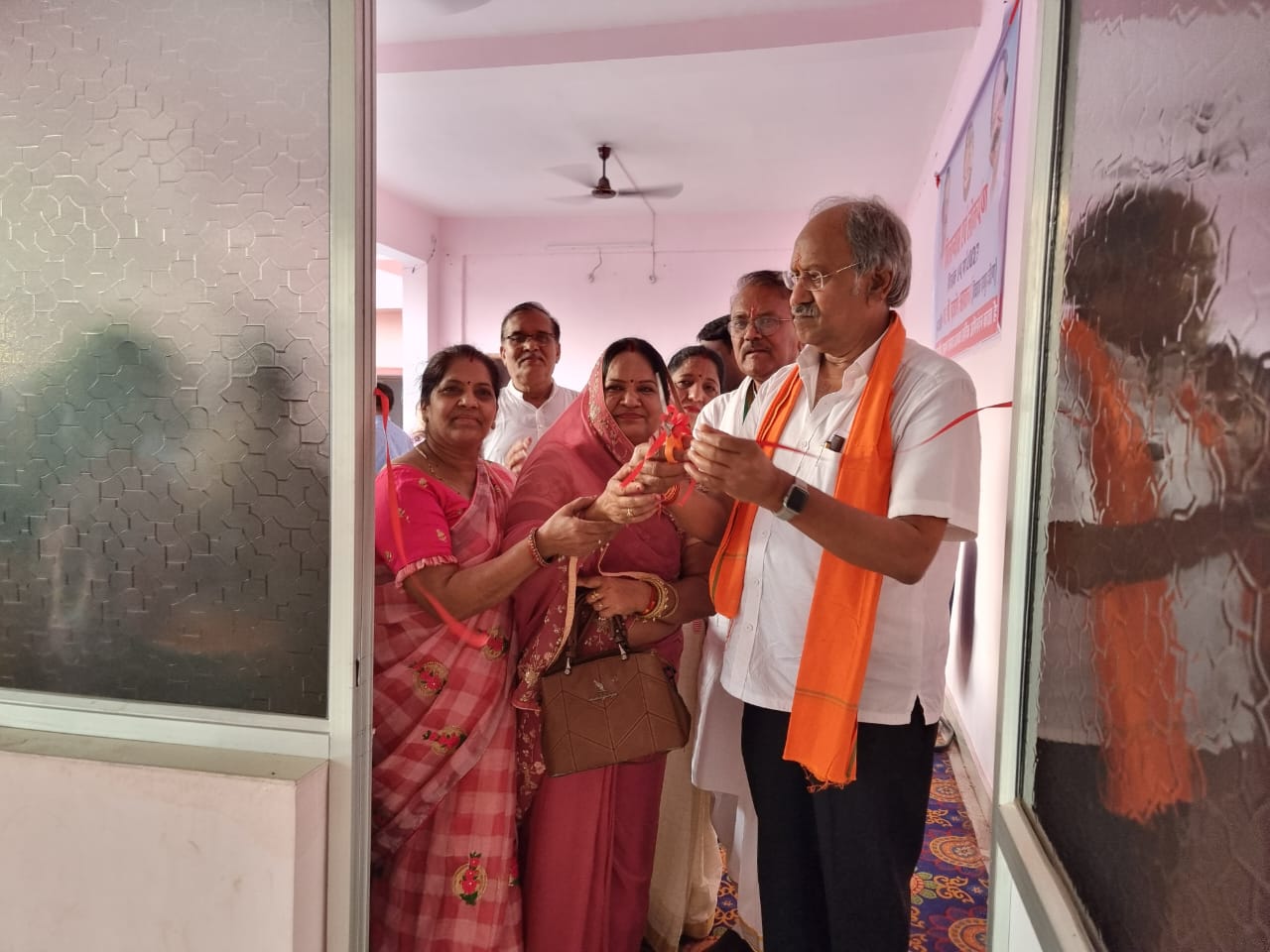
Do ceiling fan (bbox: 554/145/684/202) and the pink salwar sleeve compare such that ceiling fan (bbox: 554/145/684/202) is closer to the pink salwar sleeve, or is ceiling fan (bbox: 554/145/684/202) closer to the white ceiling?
the white ceiling

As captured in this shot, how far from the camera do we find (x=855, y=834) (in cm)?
141

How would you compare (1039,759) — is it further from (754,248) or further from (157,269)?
(754,248)

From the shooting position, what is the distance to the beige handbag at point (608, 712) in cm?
155

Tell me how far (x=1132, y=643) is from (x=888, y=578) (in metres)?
0.67

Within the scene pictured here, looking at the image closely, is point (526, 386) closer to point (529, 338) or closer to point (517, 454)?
point (529, 338)

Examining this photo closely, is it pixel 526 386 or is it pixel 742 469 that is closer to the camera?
pixel 742 469

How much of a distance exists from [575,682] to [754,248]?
6.15 m

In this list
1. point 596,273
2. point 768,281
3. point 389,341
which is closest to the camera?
point 768,281

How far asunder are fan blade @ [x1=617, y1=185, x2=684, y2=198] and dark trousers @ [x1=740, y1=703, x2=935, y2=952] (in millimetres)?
5478

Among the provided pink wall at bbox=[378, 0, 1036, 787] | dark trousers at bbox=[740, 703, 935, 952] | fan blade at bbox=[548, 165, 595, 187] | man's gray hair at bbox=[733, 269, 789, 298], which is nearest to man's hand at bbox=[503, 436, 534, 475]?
man's gray hair at bbox=[733, 269, 789, 298]

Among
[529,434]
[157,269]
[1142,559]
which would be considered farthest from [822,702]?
[529,434]

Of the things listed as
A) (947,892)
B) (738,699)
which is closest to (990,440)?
(947,892)

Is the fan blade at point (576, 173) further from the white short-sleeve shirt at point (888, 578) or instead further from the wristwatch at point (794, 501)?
the wristwatch at point (794, 501)

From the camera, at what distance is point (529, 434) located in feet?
10.2
